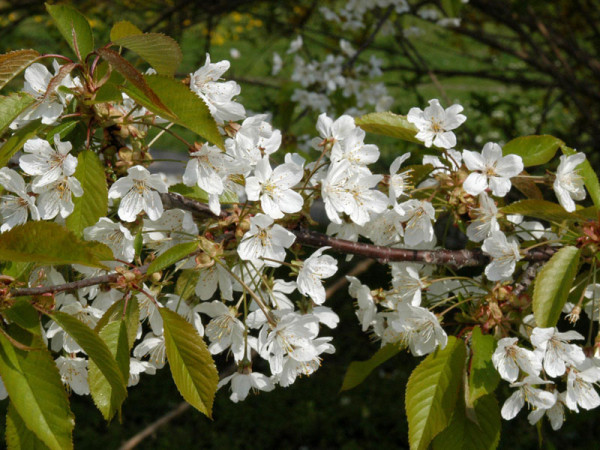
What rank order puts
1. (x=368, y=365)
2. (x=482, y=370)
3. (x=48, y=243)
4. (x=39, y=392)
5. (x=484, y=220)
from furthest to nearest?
(x=368, y=365) < (x=484, y=220) < (x=482, y=370) < (x=39, y=392) < (x=48, y=243)

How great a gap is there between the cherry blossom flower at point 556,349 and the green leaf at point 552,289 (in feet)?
0.10

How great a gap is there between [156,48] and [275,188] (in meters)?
0.39

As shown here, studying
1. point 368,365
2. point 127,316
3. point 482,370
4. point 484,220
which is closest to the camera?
point 127,316

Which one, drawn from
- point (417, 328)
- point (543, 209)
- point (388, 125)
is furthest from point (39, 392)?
point (543, 209)

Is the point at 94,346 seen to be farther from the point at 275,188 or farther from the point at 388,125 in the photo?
the point at 388,125

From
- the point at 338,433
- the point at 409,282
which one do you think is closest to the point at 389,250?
the point at 409,282

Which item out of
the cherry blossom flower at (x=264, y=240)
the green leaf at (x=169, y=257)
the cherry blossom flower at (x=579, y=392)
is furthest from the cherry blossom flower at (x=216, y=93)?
the cherry blossom flower at (x=579, y=392)

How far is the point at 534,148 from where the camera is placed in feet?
5.24

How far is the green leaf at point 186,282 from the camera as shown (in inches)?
57.7

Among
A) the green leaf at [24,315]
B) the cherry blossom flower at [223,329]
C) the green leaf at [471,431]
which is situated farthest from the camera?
the cherry blossom flower at [223,329]

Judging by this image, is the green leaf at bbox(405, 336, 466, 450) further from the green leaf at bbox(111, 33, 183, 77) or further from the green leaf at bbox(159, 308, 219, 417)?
the green leaf at bbox(111, 33, 183, 77)

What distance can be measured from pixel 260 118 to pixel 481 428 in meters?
0.89

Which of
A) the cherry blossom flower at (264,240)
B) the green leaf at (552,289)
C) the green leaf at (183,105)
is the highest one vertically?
the green leaf at (183,105)

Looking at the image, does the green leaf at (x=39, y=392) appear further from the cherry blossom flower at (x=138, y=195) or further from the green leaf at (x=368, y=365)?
the green leaf at (x=368, y=365)
